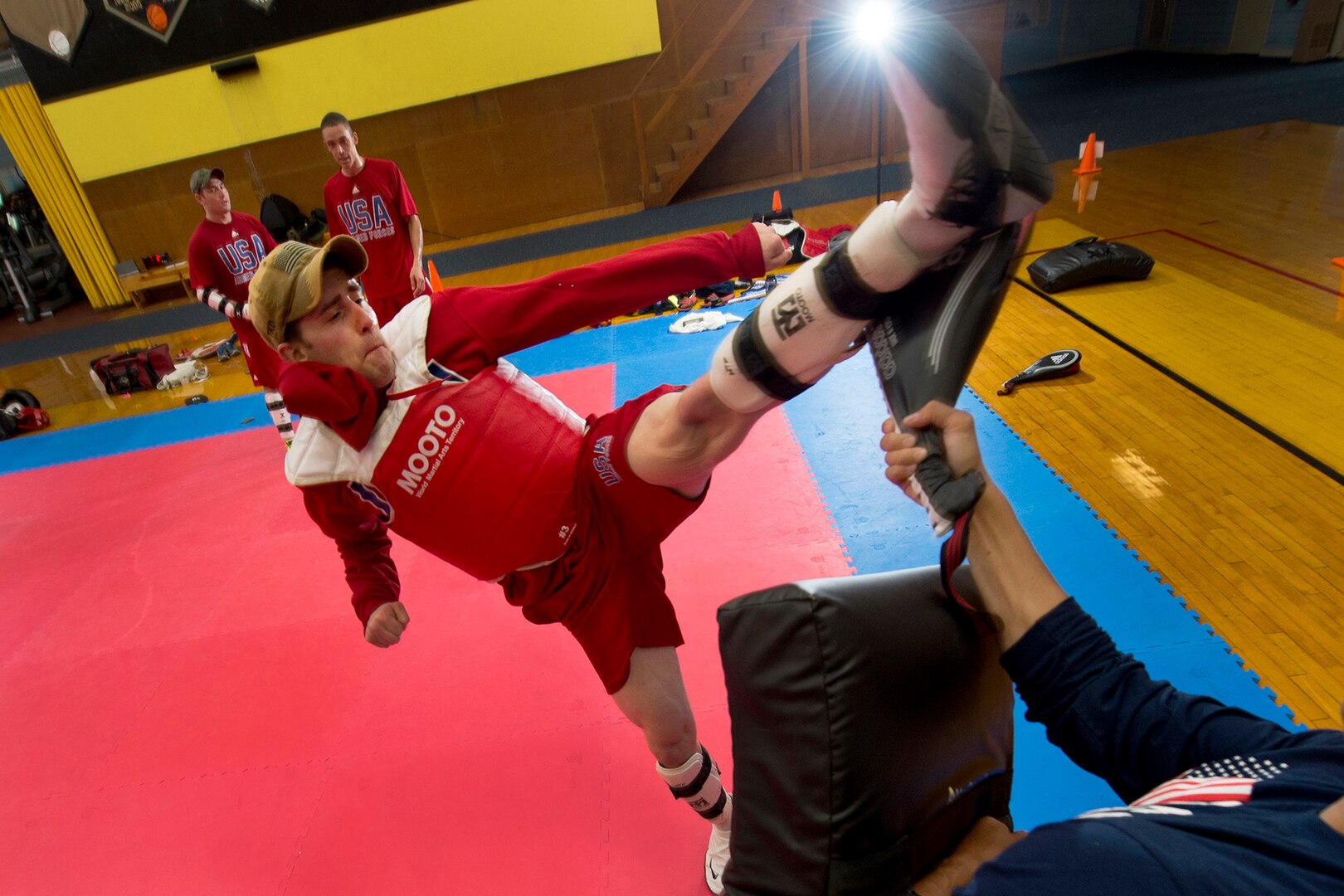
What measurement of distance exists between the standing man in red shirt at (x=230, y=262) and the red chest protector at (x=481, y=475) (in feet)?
11.7

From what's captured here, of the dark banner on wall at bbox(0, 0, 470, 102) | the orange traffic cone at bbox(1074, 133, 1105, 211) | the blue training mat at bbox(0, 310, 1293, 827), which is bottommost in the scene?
the blue training mat at bbox(0, 310, 1293, 827)

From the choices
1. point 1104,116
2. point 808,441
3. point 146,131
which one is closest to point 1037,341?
point 808,441

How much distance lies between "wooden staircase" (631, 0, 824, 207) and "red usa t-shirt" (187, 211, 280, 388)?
7563 millimetres

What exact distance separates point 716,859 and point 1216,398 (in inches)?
157

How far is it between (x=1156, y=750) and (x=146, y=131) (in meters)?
14.9

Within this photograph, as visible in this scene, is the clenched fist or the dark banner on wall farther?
the dark banner on wall

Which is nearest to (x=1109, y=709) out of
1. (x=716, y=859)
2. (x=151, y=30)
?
(x=716, y=859)

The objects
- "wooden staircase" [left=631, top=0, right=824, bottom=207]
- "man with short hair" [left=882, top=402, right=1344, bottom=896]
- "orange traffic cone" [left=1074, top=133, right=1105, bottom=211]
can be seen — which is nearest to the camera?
"man with short hair" [left=882, top=402, right=1344, bottom=896]

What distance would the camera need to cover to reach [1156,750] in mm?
1175

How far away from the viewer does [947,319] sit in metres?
1.56

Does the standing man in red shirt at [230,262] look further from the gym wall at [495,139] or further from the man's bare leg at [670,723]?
the gym wall at [495,139]

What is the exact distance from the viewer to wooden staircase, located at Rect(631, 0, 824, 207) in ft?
36.4

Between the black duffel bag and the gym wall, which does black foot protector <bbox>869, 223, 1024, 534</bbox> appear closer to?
the black duffel bag

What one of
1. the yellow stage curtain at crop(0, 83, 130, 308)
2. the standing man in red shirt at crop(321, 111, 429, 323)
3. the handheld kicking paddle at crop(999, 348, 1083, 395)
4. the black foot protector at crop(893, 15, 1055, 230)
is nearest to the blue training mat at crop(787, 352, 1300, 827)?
the handheld kicking paddle at crop(999, 348, 1083, 395)
